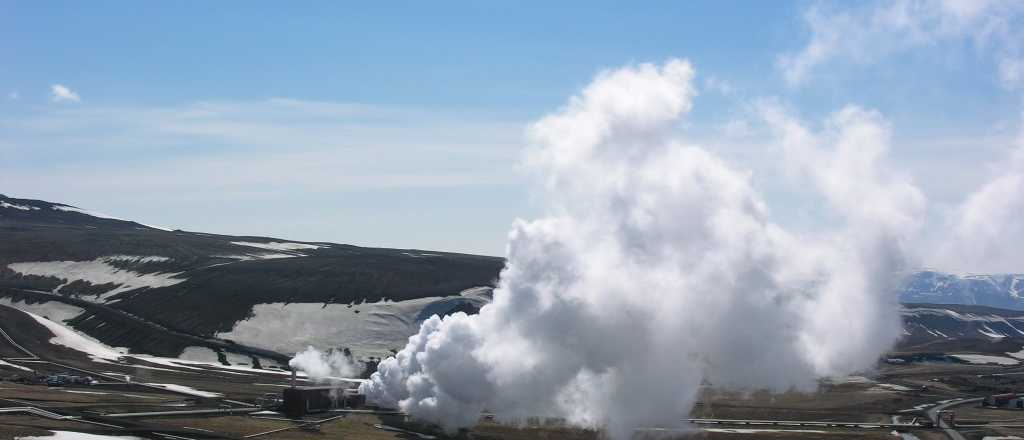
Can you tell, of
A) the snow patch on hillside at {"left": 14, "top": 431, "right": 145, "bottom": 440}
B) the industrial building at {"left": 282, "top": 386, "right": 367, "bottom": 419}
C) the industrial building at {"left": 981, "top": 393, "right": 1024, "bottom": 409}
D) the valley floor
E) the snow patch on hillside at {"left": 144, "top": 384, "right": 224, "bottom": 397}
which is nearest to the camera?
A: the snow patch on hillside at {"left": 14, "top": 431, "right": 145, "bottom": 440}

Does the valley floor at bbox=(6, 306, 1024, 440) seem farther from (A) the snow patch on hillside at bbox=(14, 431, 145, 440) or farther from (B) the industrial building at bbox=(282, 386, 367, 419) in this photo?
(B) the industrial building at bbox=(282, 386, 367, 419)

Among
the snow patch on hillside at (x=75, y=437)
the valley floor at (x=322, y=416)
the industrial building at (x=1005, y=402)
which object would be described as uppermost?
the industrial building at (x=1005, y=402)

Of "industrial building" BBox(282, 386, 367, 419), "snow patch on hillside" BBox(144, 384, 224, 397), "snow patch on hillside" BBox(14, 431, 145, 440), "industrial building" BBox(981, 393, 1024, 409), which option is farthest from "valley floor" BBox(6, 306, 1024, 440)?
"industrial building" BBox(981, 393, 1024, 409)

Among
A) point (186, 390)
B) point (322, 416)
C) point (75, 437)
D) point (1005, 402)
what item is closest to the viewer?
point (75, 437)

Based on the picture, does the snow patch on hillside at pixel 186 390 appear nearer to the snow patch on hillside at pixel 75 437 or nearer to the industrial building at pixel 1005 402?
the snow patch on hillside at pixel 75 437

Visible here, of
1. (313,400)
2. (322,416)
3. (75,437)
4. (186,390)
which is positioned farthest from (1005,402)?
(75,437)

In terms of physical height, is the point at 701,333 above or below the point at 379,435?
above

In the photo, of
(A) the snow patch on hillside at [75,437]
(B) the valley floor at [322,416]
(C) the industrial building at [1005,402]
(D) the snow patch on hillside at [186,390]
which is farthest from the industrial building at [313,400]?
(C) the industrial building at [1005,402]

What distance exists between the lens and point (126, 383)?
565ft

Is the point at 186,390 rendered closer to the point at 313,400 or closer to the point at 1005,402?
the point at 313,400

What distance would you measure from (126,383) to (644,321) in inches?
3879

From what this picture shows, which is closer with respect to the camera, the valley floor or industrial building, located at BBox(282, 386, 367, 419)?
the valley floor

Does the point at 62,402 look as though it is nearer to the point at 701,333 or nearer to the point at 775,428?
the point at 701,333

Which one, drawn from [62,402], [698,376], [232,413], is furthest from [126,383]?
[698,376]
